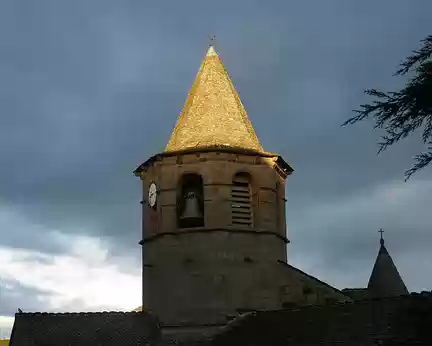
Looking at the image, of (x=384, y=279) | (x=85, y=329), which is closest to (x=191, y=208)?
(x=85, y=329)

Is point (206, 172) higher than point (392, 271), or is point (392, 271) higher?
point (206, 172)

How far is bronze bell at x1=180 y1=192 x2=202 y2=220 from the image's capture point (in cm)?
2239

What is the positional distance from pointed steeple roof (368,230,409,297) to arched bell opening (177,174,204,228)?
26.0 ft

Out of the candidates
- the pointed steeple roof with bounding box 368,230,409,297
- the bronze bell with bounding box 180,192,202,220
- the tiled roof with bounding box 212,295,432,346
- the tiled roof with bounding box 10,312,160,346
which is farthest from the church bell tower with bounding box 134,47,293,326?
the pointed steeple roof with bounding box 368,230,409,297

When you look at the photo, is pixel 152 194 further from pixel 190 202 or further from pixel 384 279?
Result: pixel 384 279

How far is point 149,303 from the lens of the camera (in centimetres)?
2259

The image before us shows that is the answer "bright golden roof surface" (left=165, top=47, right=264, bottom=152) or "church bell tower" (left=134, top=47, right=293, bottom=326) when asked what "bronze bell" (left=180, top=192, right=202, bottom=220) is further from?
"bright golden roof surface" (left=165, top=47, right=264, bottom=152)

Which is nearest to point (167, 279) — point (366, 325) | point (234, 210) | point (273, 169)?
point (234, 210)

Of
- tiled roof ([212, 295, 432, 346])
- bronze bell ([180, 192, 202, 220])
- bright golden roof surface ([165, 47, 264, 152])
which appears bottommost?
tiled roof ([212, 295, 432, 346])

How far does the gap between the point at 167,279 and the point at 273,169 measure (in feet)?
14.1

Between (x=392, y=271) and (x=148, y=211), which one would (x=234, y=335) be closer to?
(x=148, y=211)

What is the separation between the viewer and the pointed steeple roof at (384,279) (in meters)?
27.2

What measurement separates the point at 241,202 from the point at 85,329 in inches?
222

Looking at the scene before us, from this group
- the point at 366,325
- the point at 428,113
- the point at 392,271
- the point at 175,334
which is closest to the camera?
the point at 428,113
